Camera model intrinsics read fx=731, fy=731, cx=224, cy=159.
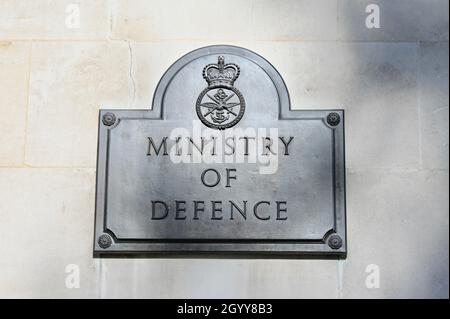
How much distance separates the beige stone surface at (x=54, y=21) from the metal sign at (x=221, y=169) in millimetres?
552

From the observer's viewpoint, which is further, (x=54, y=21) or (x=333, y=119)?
(x=54, y=21)

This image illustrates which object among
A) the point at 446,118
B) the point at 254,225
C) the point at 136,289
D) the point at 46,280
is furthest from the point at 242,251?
the point at 446,118

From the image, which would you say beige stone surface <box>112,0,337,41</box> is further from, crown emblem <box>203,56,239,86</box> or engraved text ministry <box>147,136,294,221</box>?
engraved text ministry <box>147,136,294,221</box>

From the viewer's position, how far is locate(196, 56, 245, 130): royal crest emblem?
4.20m

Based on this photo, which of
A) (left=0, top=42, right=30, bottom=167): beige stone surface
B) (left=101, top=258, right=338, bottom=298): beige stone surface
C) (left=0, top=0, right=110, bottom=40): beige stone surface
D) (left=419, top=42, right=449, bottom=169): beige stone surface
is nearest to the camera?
(left=101, top=258, right=338, bottom=298): beige stone surface

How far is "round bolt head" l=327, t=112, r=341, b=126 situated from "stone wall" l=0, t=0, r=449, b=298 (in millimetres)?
77

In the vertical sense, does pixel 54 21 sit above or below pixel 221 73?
above

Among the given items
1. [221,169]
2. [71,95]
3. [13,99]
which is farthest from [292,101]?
[13,99]

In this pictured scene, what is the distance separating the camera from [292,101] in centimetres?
425

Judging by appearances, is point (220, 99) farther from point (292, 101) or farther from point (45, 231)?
point (45, 231)

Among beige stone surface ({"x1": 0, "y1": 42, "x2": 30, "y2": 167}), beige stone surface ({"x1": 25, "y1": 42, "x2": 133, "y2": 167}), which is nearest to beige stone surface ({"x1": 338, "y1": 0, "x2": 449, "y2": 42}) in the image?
beige stone surface ({"x1": 25, "y1": 42, "x2": 133, "y2": 167})

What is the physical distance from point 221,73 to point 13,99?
49.4 inches

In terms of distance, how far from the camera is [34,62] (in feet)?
14.5

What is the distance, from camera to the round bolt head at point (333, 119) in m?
4.18
